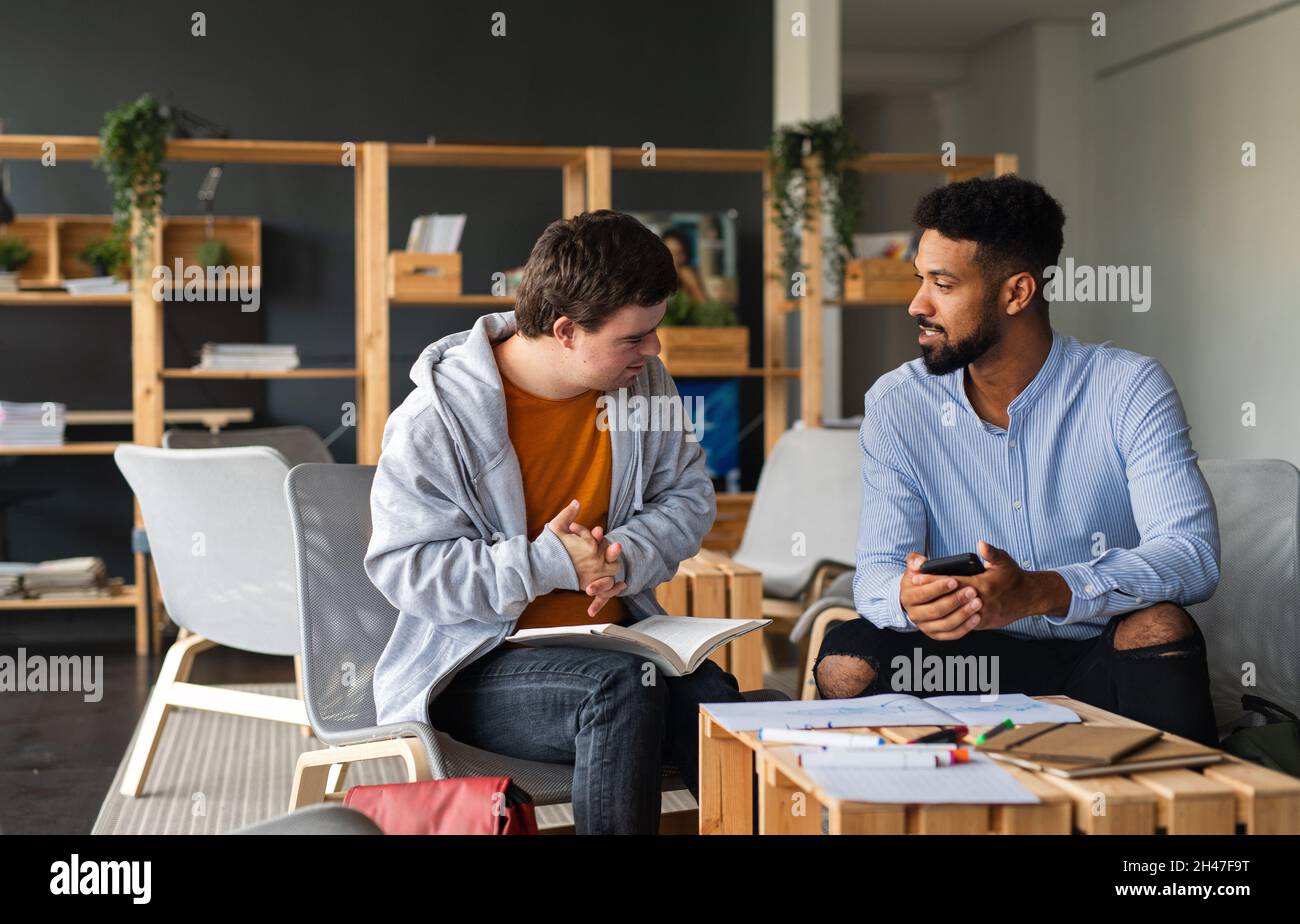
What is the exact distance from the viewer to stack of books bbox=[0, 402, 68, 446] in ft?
18.8

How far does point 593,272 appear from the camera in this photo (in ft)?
7.38

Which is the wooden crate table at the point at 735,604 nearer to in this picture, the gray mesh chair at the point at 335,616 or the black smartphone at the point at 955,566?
the gray mesh chair at the point at 335,616

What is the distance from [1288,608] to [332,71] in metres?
5.23

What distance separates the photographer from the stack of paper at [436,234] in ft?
19.1

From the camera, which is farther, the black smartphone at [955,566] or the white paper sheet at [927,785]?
the black smartphone at [955,566]

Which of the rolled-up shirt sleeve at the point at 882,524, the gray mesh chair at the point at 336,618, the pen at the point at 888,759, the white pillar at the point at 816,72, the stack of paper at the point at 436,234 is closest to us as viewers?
the pen at the point at 888,759

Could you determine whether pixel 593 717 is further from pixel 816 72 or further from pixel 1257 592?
pixel 816 72

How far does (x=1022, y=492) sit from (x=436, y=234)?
3811 millimetres

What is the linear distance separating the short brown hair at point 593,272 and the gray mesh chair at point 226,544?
1.29 m

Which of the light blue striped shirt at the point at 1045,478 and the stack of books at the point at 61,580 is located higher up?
the light blue striped shirt at the point at 1045,478

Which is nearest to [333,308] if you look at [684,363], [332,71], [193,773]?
[332,71]

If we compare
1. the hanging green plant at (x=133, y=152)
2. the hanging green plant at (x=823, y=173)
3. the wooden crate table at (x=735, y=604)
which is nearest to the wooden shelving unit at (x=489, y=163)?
the hanging green plant at (x=823, y=173)

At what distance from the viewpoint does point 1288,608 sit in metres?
2.70

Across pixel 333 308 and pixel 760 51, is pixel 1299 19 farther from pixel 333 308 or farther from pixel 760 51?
pixel 333 308
